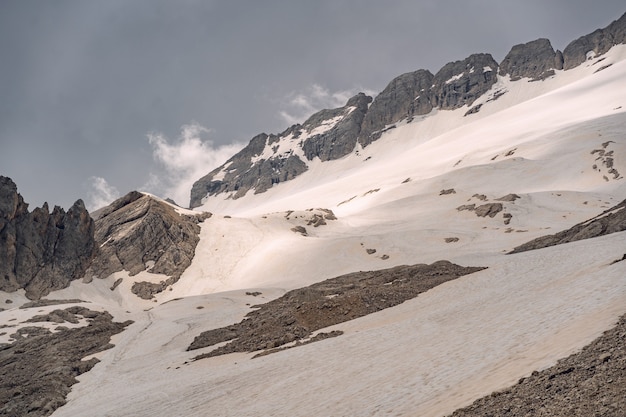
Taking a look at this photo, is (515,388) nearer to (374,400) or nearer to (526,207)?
(374,400)

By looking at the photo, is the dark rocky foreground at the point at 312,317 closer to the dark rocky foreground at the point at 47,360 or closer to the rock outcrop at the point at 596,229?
the dark rocky foreground at the point at 47,360

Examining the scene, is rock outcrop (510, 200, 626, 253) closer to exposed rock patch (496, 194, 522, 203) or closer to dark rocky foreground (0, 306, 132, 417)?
dark rocky foreground (0, 306, 132, 417)

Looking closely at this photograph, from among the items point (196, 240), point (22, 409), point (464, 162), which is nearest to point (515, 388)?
point (22, 409)

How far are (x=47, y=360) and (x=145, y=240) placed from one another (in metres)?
54.6

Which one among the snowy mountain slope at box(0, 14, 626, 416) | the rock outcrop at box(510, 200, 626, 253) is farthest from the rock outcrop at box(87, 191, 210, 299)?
the rock outcrop at box(510, 200, 626, 253)

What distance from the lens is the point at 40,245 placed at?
77.6m

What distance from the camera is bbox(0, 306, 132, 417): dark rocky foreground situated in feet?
84.4

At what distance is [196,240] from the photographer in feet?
304

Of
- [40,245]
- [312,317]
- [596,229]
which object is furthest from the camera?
[40,245]

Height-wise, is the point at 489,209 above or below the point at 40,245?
below

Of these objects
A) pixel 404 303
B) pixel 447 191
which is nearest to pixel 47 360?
pixel 404 303

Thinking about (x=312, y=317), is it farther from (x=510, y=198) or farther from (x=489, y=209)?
(x=510, y=198)

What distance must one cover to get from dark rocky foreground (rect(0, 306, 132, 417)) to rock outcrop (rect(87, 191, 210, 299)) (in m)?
24.8

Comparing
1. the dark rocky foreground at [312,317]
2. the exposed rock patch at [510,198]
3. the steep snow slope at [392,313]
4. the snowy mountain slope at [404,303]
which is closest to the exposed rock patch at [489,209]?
the snowy mountain slope at [404,303]
